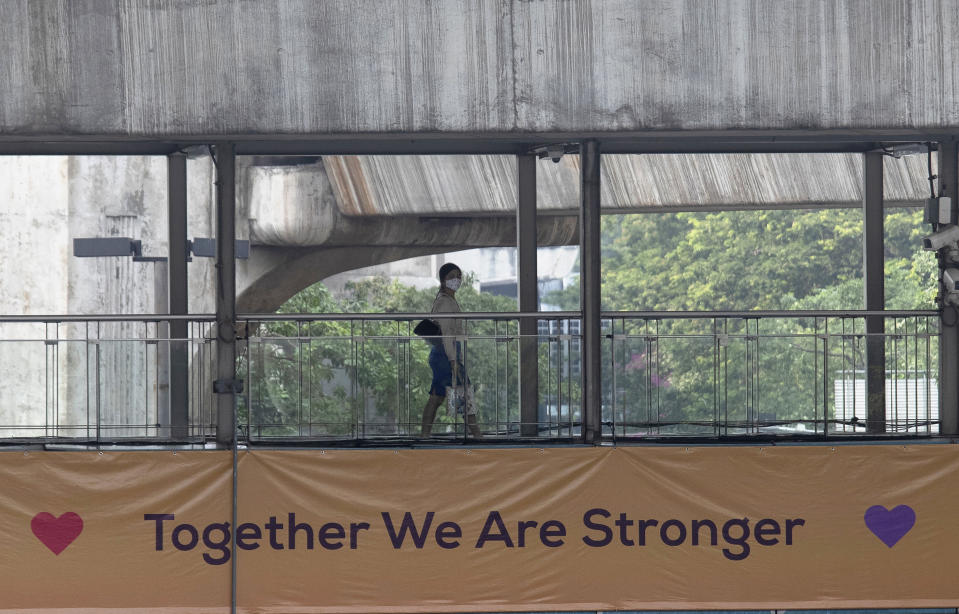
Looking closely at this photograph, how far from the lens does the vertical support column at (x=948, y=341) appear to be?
11688mm

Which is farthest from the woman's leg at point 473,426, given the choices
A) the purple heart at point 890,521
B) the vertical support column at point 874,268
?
the vertical support column at point 874,268

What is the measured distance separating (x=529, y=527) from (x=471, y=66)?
13.3 ft

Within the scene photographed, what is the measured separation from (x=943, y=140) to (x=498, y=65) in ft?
13.8

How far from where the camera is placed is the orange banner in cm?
1105

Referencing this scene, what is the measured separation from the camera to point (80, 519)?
11.0 m

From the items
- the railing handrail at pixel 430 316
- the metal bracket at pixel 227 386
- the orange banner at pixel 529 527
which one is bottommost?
the orange banner at pixel 529 527

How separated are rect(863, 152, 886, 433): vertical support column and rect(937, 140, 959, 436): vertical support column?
1329 millimetres

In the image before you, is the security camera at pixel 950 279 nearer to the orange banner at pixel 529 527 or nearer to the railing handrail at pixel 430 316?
the railing handrail at pixel 430 316

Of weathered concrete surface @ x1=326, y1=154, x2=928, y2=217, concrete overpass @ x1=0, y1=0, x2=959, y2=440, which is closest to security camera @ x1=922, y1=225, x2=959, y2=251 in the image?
concrete overpass @ x1=0, y1=0, x2=959, y2=440

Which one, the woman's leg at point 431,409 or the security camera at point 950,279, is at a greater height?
the security camera at point 950,279

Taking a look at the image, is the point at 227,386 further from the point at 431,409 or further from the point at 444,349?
the point at 431,409

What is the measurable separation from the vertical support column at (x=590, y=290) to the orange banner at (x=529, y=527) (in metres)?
0.43

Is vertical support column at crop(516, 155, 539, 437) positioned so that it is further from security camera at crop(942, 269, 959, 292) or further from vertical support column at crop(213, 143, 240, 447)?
security camera at crop(942, 269, 959, 292)

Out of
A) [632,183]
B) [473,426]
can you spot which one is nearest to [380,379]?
[632,183]
